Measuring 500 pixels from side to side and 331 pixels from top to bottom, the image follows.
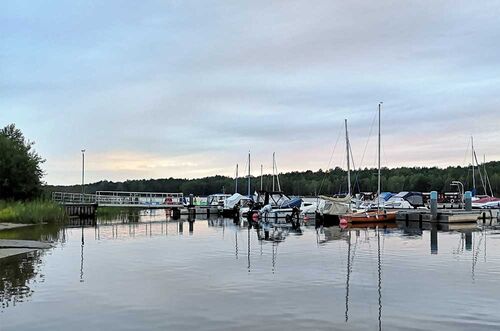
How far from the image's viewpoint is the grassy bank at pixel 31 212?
2121 inches

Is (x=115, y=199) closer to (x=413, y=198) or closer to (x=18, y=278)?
(x=413, y=198)

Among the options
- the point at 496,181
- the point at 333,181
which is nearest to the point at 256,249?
the point at 496,181

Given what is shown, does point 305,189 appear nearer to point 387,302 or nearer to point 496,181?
point 496,181

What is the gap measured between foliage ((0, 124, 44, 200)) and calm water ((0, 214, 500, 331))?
39.0 metres

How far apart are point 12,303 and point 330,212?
47888 millimetres

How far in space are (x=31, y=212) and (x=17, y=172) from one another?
12.5m

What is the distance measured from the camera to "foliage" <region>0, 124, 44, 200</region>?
65312mm

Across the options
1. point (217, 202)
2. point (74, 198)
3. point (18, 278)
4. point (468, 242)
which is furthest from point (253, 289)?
point (217, 202)

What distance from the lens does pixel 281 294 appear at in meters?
17.1

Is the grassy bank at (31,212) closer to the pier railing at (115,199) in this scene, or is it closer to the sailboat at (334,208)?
the pier railing at (115,199)

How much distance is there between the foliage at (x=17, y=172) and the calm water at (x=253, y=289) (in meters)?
39.0

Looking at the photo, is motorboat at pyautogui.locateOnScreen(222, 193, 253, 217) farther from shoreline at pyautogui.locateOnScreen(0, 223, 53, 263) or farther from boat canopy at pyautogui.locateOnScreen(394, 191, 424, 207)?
shoreline at pyautogui.locateOnScreen(0, 223, 53, 263)

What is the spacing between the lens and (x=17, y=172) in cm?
6588

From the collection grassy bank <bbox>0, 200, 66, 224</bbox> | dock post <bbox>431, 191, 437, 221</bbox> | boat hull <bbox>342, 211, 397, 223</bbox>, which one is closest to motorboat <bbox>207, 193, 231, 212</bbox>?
grassy bank <bbox>0, 200, 66, 224</bbox>
